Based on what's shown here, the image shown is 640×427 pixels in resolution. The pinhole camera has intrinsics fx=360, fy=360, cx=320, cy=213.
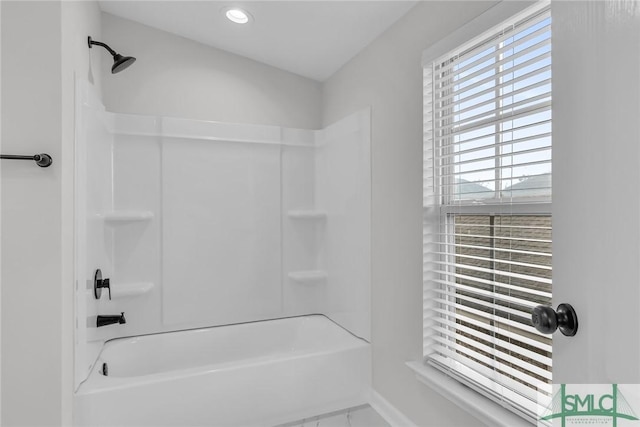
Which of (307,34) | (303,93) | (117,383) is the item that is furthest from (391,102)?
(117,383)

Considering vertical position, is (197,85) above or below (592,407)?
above

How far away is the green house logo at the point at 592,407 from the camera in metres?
0.73

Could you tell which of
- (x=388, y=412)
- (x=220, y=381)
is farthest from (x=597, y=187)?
(x=220, y=381)

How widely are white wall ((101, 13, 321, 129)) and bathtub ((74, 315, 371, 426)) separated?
1513 mm

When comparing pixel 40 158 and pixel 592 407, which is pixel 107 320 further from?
pixel 592 407

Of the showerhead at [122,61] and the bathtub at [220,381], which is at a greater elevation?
the showerhead at [122,61]

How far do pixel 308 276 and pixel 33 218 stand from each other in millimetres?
1719

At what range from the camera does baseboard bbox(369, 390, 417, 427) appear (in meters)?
1.79

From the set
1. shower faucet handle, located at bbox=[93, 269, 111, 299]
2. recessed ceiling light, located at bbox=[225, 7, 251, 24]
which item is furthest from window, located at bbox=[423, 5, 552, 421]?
shower faucet handle, located at bbox=[93, 269, 111, 299]

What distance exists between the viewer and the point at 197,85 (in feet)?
8.14

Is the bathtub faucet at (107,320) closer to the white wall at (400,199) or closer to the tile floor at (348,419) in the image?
the tile floor at (348,419)

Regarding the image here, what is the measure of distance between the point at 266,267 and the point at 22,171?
1596 millimetres

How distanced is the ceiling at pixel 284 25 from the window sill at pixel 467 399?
66.8 inches

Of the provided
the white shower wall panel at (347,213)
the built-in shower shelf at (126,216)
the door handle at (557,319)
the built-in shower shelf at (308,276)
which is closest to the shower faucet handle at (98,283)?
the built-in shower shelf at (126,216)
